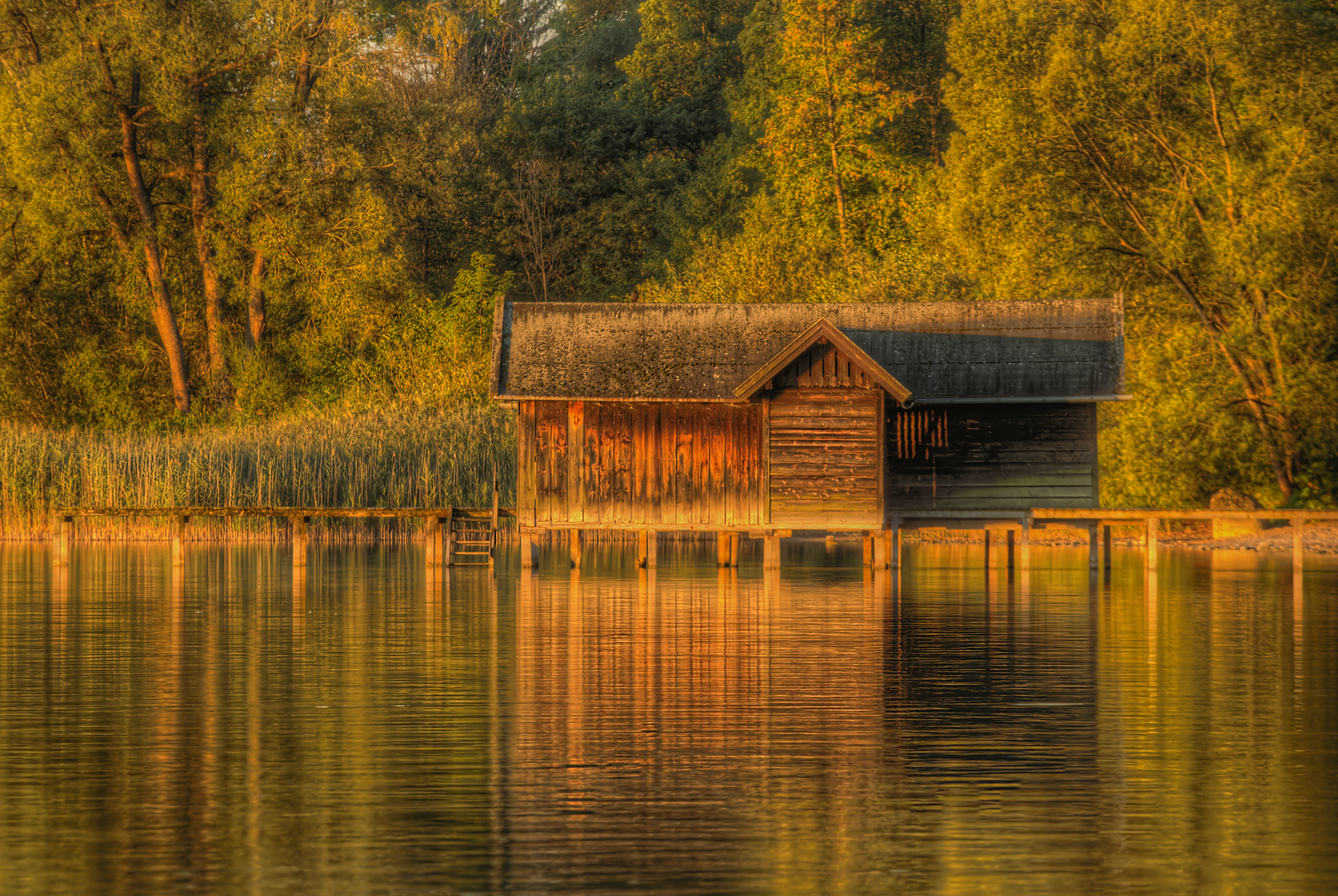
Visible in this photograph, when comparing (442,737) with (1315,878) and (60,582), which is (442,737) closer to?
(1315,878)

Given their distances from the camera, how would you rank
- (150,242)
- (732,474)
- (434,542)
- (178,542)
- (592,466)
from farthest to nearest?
(150,242) → (434,542) → (178,542) → (592,466) → (732,474)

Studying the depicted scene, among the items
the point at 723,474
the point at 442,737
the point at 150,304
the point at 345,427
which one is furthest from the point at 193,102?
the point at 442,737

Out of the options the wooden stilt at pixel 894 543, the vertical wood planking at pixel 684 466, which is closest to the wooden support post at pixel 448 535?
the vertical wood planking at pixel 684 466

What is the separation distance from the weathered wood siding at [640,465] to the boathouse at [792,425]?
0.03 m

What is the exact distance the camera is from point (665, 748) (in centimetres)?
1358

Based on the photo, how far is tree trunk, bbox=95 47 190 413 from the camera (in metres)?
60.3

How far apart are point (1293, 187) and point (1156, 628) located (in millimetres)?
23886

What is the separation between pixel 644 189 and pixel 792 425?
39.1m

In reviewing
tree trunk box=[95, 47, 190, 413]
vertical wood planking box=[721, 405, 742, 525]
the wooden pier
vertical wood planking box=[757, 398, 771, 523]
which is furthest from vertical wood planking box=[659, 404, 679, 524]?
Result: tree trunk box=[95, 47, 190, 413]

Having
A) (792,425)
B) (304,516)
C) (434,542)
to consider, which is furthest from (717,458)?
(304,516)

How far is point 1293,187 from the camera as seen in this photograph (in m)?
44.1

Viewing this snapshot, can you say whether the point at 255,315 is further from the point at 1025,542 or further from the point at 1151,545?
the point at 1151,545

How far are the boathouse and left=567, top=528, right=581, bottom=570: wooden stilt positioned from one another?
1.07 m

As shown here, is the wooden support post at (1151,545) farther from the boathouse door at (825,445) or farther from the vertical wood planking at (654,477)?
the vertical wood planking at (654,477)
